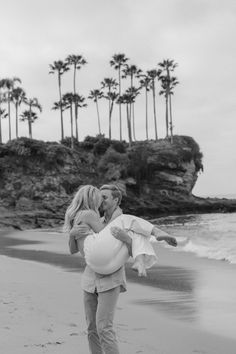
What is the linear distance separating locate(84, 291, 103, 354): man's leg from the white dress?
0.29 m

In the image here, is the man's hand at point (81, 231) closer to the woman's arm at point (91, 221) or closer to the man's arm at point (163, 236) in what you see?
the woman's arm at point (91, 221)

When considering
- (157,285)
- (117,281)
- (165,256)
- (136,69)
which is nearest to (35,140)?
(136,69)

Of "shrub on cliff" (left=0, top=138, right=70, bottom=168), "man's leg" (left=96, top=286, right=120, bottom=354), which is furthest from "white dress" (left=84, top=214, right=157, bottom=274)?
"shrub on cliff" (left=0, top=138, right=70, bottom=168)

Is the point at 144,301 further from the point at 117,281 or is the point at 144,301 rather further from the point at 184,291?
the point at 117,281

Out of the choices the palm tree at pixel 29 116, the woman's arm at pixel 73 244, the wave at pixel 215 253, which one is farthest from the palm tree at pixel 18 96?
the woman's arm at pixel 73 244

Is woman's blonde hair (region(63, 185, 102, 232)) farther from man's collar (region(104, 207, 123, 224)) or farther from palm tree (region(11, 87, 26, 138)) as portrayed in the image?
palm tree (region(11, 87, 26, 138))

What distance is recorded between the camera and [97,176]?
6200 centimetres

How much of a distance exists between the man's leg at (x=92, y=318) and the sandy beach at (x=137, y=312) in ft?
2.58

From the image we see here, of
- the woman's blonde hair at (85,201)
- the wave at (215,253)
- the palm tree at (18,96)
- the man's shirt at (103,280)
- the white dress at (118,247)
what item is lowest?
the wave at (215,253)

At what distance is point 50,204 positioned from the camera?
175 ft

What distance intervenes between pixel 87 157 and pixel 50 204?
1233 cm

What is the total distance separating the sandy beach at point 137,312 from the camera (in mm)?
5469

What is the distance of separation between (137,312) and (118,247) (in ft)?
12.5

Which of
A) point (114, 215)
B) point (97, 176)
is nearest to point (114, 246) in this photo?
point (114, 215)
